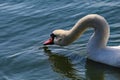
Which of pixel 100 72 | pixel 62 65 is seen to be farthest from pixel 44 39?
pixel 100 72

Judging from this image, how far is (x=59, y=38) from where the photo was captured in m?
10.2

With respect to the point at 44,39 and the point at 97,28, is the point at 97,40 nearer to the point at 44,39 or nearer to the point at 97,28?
the point at 97,28

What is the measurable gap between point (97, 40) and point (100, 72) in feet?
2.66

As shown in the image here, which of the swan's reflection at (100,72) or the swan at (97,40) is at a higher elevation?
the swan at (97,40)

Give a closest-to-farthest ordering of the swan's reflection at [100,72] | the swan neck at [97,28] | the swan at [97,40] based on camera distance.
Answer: the swan's reflection at [100,72], the swan at [97,40], the swan neck at [97,28]

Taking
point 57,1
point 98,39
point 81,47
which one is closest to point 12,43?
point 81,47

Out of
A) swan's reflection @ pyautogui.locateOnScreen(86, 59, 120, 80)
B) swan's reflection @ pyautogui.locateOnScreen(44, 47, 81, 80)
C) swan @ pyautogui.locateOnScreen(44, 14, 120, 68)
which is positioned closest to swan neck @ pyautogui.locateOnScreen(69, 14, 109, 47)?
swan @ pyautogui.locateOnScreen(44, 14, 120, 68)

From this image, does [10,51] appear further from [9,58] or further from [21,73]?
[21,73]

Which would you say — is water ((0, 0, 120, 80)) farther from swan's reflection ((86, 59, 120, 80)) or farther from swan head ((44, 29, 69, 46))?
swan head ((44, 29, 69, 46))

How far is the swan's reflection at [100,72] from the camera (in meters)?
8.89

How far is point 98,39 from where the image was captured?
965 cm

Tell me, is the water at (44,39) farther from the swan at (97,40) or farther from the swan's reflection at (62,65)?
the swan at (97,40)

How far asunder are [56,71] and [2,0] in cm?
651

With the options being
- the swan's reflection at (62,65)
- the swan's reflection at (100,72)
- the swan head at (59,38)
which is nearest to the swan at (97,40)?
the swan head at (59,38)
